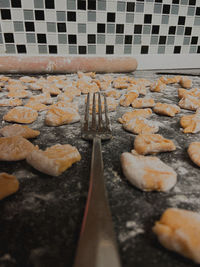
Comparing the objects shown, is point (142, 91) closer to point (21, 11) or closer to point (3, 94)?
point (3, 94)

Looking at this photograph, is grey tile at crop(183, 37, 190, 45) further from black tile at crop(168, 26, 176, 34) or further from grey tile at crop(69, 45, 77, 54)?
grey tile at crop(69, 45, 77, 54)

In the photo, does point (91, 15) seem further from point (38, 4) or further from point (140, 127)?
point (140, 127)

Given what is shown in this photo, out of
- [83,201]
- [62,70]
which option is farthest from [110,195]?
[62,70]

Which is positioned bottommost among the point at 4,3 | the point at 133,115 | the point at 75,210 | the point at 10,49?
the point at 75,210

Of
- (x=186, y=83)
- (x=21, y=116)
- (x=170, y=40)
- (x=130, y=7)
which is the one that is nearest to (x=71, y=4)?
(x=130, y=7)

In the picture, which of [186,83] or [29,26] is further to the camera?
[29,26]

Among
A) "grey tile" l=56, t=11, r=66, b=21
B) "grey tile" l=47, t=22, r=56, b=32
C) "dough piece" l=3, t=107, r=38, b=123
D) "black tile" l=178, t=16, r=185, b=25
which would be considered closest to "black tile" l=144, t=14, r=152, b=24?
"black tile" l=178, t=16, r=185, b=25
